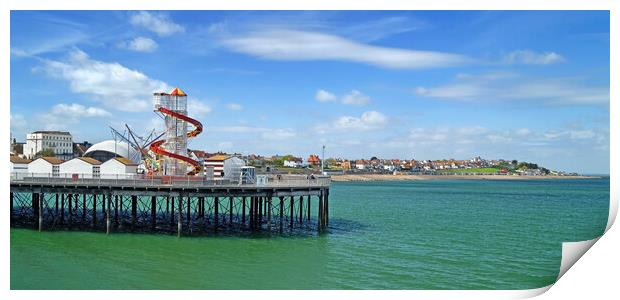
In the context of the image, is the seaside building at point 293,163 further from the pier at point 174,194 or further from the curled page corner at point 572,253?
the curled page corner at point 572,253

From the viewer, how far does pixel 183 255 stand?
26719 mm

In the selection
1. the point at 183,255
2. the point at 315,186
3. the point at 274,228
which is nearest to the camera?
the point at 183,255

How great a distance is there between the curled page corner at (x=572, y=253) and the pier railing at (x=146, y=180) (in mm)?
13067

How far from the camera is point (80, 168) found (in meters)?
36.3

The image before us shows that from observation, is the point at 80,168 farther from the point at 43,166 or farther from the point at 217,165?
the point at 217,165

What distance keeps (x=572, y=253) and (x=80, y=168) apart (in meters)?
27.6

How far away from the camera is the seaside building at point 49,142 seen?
367 feet

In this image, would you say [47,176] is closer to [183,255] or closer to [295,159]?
[183,255]

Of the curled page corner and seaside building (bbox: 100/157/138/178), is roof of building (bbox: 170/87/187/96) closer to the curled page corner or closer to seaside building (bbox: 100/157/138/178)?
seaside building (bbox: 100/157/138/178)

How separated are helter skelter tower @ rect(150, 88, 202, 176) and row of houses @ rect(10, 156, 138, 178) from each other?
6.49ft

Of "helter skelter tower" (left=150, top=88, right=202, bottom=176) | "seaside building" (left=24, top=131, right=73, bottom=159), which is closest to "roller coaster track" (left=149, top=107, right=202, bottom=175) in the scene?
"helter skelter tower" (left=150, top=88, right=202, bottom=176)

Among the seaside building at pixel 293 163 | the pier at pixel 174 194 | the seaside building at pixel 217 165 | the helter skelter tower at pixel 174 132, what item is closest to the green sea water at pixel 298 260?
the pier at pixel 174 194
